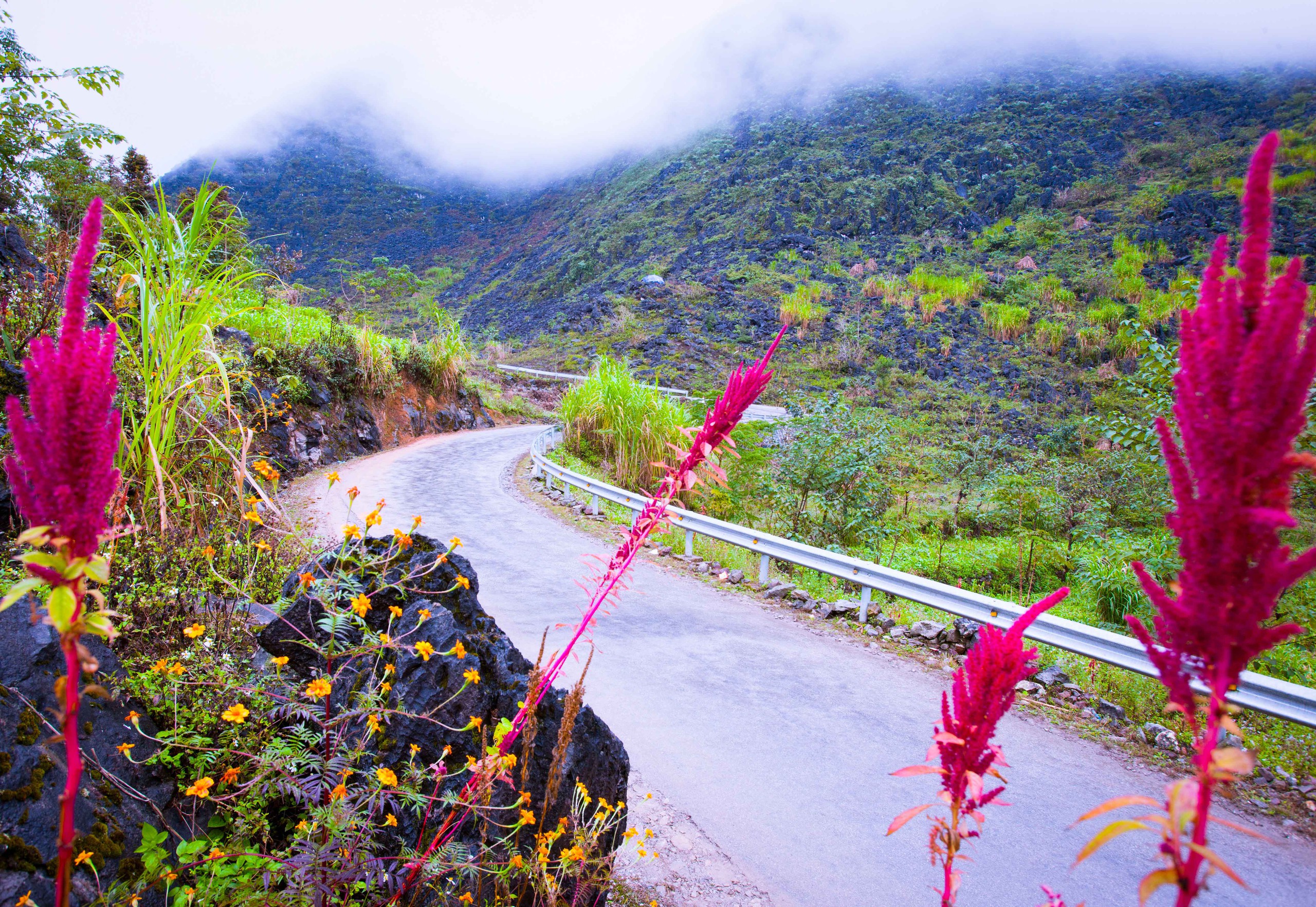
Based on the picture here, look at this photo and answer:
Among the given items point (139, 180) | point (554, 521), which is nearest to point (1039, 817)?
point (554, 521)

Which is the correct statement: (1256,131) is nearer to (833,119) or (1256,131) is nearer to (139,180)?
(833,119)

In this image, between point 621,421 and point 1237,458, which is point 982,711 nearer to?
point 1237,458

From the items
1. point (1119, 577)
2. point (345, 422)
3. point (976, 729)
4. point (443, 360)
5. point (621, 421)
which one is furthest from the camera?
point (443, 360)

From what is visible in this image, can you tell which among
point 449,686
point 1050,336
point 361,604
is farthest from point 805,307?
point 361,604

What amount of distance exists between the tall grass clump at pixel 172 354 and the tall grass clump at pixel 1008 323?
2912 cm

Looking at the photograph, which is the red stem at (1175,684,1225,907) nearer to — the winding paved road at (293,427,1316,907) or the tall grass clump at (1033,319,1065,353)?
the winding paved road at (293,427,1316,907)

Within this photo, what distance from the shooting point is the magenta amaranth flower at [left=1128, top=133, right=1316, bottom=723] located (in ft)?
2.39

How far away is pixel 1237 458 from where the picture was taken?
750mm

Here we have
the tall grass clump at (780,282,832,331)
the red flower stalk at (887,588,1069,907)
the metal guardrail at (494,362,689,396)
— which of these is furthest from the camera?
the tall grass clump at (780,282,832,331)

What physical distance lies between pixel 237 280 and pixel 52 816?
9.30 ft

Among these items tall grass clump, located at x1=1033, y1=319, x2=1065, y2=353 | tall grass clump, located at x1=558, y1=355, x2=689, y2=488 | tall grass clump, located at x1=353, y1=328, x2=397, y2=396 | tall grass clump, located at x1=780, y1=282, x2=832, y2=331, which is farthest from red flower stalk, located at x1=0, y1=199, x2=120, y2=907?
tall grass clump, located at x1=1033, y1=319, x2=1065, y2=353

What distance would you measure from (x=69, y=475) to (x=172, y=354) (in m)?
2.79

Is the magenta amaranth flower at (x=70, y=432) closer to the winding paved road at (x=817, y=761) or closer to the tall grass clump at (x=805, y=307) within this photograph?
the winding paved road at (x=817, y=761)

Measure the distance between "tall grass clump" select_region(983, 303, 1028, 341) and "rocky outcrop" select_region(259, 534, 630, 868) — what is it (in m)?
29.2
